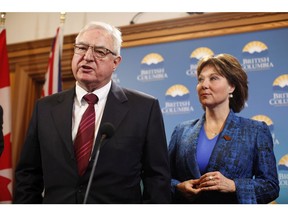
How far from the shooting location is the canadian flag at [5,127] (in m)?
2.99

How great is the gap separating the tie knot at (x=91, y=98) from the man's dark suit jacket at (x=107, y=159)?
70mm

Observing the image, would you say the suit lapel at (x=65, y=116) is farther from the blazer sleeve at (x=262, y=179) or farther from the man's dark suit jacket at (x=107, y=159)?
the blazer sleeve at (x=262, y=179)

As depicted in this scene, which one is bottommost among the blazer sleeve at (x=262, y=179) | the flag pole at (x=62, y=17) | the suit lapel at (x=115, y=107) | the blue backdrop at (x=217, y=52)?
the blazer sleeve at (x=262, y=179)

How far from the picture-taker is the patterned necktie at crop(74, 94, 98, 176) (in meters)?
2.14

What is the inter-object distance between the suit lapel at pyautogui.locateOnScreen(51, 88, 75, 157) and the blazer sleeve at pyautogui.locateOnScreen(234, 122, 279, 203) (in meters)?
0.95

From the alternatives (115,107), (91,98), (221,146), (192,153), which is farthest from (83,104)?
(221,146)

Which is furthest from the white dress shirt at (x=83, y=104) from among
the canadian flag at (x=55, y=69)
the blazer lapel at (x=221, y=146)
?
the canadian flag at (x=55, y=69)

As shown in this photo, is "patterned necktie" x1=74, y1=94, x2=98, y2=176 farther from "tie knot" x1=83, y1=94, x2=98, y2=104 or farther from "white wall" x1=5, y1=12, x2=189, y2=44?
"white wall" x1=5, y1=12, x2=189, y2=44

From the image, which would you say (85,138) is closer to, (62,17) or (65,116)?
(65,116)

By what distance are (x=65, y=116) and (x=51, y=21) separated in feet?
4.46

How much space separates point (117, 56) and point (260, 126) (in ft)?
3.08

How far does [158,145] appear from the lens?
2215 millimetres

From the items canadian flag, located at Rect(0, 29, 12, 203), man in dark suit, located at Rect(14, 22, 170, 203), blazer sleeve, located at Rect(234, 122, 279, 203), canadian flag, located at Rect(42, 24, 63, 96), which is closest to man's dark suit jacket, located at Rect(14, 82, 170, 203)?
man in dark suit, located at Rect(14, 22, 170, 203)
